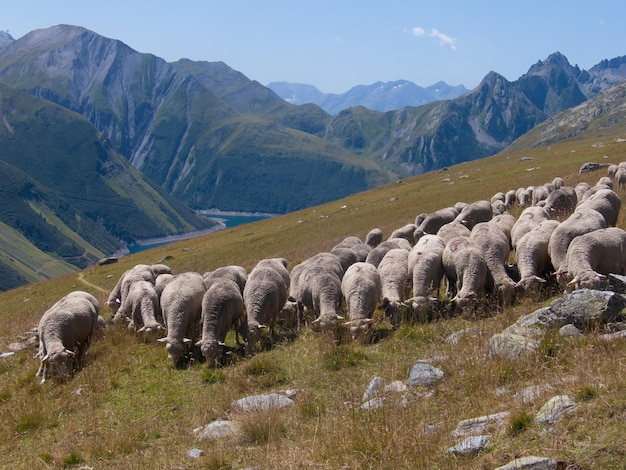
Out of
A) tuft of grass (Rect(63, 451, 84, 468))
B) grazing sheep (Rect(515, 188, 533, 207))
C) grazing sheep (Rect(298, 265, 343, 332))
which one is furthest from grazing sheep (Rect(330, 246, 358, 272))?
grazing sheep (Rect(515, 188, 533, 207))

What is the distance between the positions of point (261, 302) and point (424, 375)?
7.65m

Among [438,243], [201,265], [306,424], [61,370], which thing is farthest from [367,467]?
[201,265]

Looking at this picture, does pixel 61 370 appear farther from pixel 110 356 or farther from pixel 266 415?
pixel 266 415

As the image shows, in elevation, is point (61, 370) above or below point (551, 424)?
below

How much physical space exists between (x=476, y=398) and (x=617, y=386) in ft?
7.51

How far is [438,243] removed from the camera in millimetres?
19953

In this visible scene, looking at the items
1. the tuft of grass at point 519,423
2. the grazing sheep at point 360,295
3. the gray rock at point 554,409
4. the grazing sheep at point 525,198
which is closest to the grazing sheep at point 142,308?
the grazing sheep at point 360,295

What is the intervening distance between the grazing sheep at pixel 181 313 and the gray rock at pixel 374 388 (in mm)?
6592

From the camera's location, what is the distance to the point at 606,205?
23.8 metres

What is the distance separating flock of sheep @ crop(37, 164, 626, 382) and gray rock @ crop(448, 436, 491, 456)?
7.41 m

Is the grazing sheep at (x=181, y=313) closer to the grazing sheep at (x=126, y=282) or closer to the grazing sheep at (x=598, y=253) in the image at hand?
the grazing sheep at (x=126, y=282)

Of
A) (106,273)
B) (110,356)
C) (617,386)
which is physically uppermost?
(617,386)

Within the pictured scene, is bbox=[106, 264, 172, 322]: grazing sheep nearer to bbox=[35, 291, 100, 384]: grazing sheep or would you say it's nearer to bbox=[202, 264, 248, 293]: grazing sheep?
bbox=[35, 291, 100, 384]: grazing sheep

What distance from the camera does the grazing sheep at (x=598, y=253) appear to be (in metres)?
15.6
